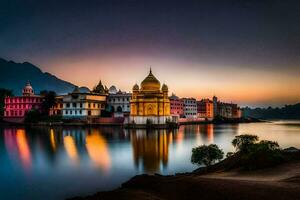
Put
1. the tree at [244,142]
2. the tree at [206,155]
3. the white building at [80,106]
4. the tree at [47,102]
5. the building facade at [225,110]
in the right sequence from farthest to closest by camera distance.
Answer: the building facade at [225,110], the tree at [47,102], the white building at [80,106], the tree at [244,142], the tree at [206,155]

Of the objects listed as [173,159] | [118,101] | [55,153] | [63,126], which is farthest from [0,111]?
[173,159]

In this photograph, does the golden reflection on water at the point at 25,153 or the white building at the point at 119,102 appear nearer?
the golden reflection on water at the point at 25,153

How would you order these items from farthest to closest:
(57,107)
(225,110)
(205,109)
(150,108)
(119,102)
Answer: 1. (225,110)
2. (205,109)
3. (119,102)
4. (57,107)
5. (150,108)

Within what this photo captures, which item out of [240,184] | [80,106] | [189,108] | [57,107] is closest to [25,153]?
[240,184]

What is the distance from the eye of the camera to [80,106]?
64.2 metres

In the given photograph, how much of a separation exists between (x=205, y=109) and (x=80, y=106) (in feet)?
136

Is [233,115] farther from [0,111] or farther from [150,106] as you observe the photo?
[0,111]

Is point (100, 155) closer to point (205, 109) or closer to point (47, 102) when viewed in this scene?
Result: point (47, 102)

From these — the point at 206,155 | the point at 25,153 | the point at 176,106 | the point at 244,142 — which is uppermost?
the point at 176,106

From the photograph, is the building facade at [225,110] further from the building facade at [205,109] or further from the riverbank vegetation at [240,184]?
the riverbank vegetation at [240,184]

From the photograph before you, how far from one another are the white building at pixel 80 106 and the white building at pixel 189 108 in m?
25.8

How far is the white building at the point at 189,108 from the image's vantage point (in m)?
84.6

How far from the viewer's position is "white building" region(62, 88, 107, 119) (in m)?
64.0

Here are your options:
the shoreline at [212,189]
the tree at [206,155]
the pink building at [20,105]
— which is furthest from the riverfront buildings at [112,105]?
the shoreline at [212,189]
